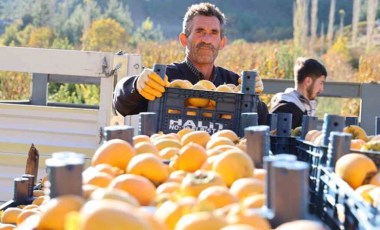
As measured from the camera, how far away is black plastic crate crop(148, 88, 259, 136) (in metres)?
3.18

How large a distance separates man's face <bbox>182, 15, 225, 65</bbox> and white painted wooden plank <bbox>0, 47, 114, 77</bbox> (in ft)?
2.60

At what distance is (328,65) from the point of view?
17531 millimetres

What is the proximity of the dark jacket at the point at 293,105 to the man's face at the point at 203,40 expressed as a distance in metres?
0.71

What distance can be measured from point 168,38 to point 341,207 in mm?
30327

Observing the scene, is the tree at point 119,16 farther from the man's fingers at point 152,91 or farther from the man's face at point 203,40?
the man's fingers at point 152,91

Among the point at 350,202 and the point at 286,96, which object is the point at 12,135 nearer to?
the point at 286,96

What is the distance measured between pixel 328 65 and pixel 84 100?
29.5 ft

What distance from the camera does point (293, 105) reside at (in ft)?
16.6

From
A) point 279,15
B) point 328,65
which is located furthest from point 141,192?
point 279,15

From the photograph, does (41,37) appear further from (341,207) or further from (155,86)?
(341,207)

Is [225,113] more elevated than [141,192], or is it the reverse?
[225,113]

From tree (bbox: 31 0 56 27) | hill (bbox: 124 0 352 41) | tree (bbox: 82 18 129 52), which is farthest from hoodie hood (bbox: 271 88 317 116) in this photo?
hill (bbox: 124 0 352 41)

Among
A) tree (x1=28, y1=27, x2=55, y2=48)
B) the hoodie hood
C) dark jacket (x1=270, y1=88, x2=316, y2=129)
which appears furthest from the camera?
tree (x1=28, y1=27, x2=55, y2=48)

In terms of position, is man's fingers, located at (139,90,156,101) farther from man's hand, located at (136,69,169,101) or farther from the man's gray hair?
the man's gray hair
